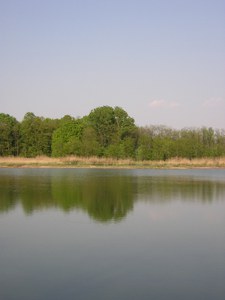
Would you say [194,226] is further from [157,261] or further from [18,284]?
[18,284]

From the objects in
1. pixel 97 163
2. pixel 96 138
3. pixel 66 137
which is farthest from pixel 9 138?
Result: pixel 97 163

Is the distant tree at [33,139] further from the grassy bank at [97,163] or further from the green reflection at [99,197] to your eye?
the green reflection at [99,197]

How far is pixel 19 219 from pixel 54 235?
156 centimetres

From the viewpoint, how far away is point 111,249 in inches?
222

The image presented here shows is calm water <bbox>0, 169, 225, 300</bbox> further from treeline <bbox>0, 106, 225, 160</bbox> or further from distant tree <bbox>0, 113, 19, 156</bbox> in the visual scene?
distant tree <bbox>0, 113, 19, 156</bbox>

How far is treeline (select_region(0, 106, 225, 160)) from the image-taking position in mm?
33156

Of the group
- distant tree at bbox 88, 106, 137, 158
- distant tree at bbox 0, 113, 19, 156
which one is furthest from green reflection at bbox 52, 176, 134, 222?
distant tree at bbox 0, 113, 19, 156

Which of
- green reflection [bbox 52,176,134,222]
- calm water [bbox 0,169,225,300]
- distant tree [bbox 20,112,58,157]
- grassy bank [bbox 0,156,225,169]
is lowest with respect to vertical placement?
calm water [bbox 0,169,225,300]

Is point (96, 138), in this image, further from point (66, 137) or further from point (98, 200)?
point (98, 200)

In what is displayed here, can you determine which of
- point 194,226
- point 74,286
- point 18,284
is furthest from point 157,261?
point 194,226

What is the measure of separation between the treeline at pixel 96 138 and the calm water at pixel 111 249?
2270 centimetres

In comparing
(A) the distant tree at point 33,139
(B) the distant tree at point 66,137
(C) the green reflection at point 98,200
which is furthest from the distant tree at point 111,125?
(C) the green reflection at point 98,200

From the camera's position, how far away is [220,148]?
32844 millimetres

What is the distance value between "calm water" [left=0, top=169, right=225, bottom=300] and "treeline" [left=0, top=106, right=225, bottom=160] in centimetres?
2270
